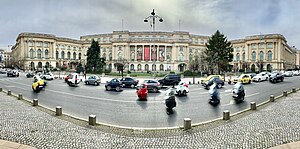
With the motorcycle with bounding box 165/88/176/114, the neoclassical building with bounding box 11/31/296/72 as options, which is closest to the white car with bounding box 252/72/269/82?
the motorcycle with bounding box 165/88/176/114

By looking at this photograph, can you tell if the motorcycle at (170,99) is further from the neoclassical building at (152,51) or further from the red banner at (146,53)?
the red banner at (146,53)

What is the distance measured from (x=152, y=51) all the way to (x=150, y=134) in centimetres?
8121

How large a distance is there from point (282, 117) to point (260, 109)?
70.4 inches

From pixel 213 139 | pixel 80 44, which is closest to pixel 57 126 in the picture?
pixel 213 139

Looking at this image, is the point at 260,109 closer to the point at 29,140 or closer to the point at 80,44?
the point at 29,140

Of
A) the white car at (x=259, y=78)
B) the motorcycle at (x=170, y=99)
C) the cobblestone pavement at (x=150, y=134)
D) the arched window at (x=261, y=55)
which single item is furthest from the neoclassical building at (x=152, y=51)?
the cobblestone pavement at (x=150, y=134)

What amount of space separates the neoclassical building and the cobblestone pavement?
73926mm

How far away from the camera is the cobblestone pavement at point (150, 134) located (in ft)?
22.7

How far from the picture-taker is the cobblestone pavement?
6.92 metres

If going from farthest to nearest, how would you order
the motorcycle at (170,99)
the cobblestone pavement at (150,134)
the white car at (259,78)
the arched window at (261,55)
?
the arched window at (261,55) → the white car at (259,78) → the motorcycle at (170,99) → the cobblestone pavement at (150,134)

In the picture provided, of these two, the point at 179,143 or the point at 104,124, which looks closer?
the point at 179,143

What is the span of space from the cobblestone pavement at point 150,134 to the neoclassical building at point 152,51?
73926mm

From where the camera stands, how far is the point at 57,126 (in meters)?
8.74

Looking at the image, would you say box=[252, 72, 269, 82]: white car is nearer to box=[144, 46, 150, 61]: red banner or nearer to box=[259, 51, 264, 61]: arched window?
box=[144, 46, 150, 61]: red banner
